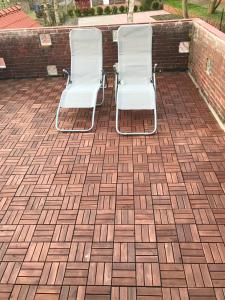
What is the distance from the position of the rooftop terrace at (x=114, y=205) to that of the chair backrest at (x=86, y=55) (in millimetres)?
701

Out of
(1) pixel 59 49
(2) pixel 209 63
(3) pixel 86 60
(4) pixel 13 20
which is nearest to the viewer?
(2) pixel 209 63

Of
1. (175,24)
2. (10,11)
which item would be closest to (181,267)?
(175,24)

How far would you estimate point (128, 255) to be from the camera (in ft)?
8.52

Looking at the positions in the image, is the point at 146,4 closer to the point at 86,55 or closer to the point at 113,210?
the point at 86,55

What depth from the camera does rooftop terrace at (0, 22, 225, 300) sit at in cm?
241

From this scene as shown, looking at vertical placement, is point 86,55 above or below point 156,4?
above

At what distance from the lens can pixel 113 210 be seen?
10.0ft

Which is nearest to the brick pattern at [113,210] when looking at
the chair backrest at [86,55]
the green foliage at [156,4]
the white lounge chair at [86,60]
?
the white lounge chair at [86,60]

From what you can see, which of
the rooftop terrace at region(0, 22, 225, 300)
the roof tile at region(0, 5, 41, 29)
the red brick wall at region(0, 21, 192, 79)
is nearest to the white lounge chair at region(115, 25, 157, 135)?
the rooftop terrace at region(0, 22, 225, 300)

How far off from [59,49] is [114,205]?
463 cm

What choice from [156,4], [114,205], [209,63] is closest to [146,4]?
[156,4]

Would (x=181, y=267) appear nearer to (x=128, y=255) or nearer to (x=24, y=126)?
(x=128, y=255)

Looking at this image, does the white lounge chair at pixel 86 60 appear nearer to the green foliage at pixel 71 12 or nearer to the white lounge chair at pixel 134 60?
the white lounge chair at pixel 134 60

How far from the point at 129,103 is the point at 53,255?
2632mm
